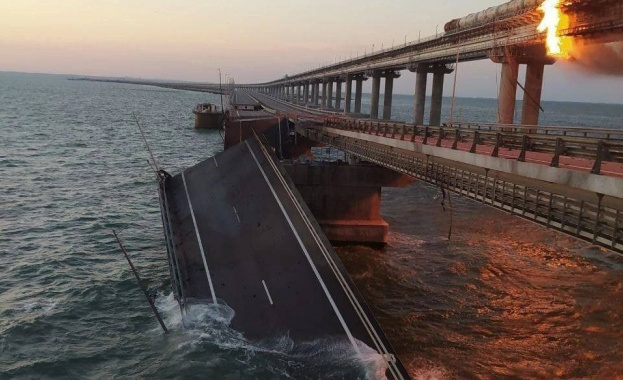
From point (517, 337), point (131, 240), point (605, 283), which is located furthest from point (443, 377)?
point (131, 240)

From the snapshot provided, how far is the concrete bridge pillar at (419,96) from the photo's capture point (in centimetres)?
6706

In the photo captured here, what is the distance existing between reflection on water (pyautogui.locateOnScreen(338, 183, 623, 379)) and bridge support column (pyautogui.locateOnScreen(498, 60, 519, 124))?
951 cm

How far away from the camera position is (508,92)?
41.5 metres

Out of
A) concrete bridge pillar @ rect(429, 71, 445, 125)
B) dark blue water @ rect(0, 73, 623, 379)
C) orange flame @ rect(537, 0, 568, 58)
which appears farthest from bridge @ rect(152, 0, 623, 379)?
concrete bridge pillar @ rect(429, 71, 445, 125)

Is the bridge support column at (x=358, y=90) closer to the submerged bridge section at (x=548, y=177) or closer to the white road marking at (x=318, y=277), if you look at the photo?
the white road marking at (x=318, y=277)

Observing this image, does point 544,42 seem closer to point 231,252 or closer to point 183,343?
point 231,252

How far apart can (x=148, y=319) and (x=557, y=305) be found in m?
20.4

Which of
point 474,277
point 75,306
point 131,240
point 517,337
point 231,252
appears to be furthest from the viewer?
point 131,240

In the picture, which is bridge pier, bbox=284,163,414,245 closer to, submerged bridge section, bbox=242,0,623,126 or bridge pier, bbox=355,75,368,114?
submerged bridge section, bbox=242,0,623,126

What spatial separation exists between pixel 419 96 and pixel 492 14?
19620mm

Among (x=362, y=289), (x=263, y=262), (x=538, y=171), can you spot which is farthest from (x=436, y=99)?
(x=538, y=171)

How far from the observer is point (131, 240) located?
33688 mm

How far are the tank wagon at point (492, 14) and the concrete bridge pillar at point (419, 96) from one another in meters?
9.52

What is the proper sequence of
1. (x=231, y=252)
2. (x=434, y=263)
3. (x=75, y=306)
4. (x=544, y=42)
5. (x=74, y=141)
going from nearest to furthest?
(x=75, y=306), (x=231, y=252), (x=434, y=263), (x=544, y=42), (x=74, y=141)
